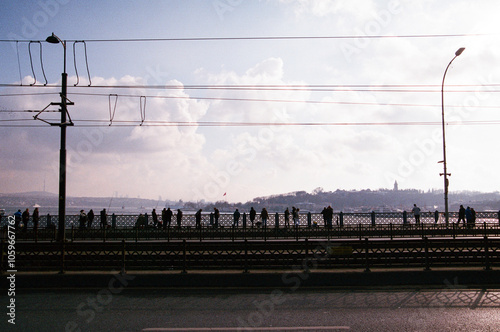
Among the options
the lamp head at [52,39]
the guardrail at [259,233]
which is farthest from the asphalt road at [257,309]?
the guardrail at [259,233]

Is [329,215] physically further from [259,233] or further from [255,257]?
[255,257]

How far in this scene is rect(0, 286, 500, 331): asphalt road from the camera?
6973 millimetres

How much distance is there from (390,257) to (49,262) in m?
10.4

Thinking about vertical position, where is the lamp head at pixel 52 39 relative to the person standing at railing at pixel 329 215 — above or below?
above

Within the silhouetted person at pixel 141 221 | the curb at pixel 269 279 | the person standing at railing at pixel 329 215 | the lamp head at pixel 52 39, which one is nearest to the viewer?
the curb at pixel 269 279

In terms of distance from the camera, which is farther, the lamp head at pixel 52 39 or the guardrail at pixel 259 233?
the guardrail at pixel 259 233

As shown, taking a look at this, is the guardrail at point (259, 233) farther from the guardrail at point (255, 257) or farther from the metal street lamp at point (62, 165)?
the guardrail at point (255, 257)

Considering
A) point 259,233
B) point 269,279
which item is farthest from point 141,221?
point 269,279

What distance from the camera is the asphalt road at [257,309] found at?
275 inches

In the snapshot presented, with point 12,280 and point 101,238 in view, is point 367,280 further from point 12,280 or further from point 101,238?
point 101,238

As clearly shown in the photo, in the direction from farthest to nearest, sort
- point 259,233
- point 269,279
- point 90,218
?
1. point 90,218
2. point 259,233
3. point 269,279

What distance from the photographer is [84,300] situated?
8938 millimetres

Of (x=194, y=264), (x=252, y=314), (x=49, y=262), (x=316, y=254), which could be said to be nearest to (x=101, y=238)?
(x=49, y=262)

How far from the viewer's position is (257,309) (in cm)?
814
